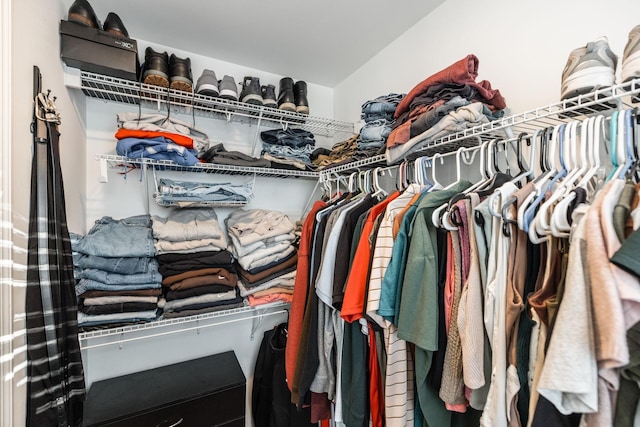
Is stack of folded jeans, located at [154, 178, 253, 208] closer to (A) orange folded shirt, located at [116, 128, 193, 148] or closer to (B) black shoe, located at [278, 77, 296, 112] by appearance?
(A) orange folded shirt, located at [116, 128, 193, 148]

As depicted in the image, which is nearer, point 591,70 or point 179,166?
point 591,70

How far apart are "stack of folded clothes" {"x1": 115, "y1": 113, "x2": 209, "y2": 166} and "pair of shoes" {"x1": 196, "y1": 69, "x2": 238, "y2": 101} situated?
7.7 inches

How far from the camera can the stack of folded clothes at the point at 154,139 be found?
1208 millimetres

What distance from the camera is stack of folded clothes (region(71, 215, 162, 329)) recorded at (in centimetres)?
109

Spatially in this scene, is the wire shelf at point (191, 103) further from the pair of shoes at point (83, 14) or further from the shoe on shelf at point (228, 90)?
the pair of shoes at point (83, 14)

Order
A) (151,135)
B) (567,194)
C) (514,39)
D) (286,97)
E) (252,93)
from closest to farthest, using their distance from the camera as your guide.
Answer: (567,194) → (514,39) → (151,135) → (252,93) → (286,97)

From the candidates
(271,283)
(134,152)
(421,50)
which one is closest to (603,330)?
(271,283)

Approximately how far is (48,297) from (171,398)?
77cm

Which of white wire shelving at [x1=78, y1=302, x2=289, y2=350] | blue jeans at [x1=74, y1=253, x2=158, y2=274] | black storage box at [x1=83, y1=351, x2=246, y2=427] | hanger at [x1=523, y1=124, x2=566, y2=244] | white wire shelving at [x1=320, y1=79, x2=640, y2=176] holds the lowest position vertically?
black storage box at [x1=83, y1=351, x2=246, y2=427]

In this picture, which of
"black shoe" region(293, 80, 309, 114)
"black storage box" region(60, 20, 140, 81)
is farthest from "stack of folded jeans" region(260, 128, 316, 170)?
"black storage box" region(60, 20, 140, 81)

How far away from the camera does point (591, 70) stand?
2.10 ft

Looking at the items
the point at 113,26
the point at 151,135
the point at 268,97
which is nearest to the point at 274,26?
the point at 268,97

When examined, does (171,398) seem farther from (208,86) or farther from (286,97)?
(286,97)

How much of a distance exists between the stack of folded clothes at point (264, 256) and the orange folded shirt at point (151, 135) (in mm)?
455
